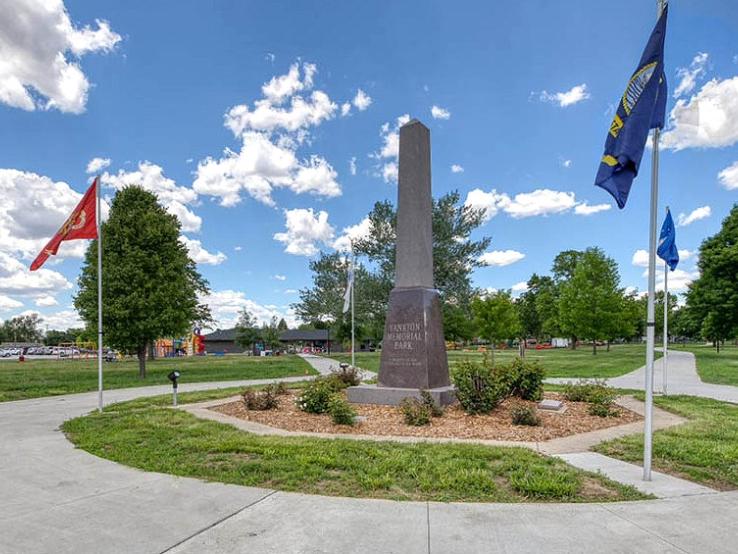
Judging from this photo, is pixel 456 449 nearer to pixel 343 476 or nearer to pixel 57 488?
pixel 343 476

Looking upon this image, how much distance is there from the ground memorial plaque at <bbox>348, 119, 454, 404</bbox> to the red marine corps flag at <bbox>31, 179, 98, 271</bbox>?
677 centimetres

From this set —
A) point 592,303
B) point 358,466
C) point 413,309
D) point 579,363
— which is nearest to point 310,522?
point 358,466

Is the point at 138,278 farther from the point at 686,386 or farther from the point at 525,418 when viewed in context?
the point at 686,386

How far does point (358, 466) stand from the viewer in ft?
19.0

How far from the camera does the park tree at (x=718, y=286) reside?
34188 mm

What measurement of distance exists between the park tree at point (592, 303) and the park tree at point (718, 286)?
5446 mm

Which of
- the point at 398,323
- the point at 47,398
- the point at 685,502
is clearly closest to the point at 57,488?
the point at 685,502

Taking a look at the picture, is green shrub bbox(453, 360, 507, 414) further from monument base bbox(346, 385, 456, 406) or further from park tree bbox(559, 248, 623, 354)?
park tree bbox(559, 248, 623, 354)

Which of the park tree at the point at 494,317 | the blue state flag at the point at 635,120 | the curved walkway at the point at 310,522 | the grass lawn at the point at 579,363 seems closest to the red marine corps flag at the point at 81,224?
the curved walkway at the point at 310,522

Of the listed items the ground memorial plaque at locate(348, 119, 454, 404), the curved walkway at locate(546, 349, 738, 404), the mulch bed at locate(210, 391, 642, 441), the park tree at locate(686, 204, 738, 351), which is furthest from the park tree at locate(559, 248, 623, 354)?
the ground memorial plaque at locate(348, 119, 454, 404)

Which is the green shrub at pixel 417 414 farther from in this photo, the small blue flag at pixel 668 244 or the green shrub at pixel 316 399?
the small blue flag at pixel 668 244

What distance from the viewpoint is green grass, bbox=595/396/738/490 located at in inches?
226

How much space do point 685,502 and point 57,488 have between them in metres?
6.41

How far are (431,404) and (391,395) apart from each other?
1.56 meters
